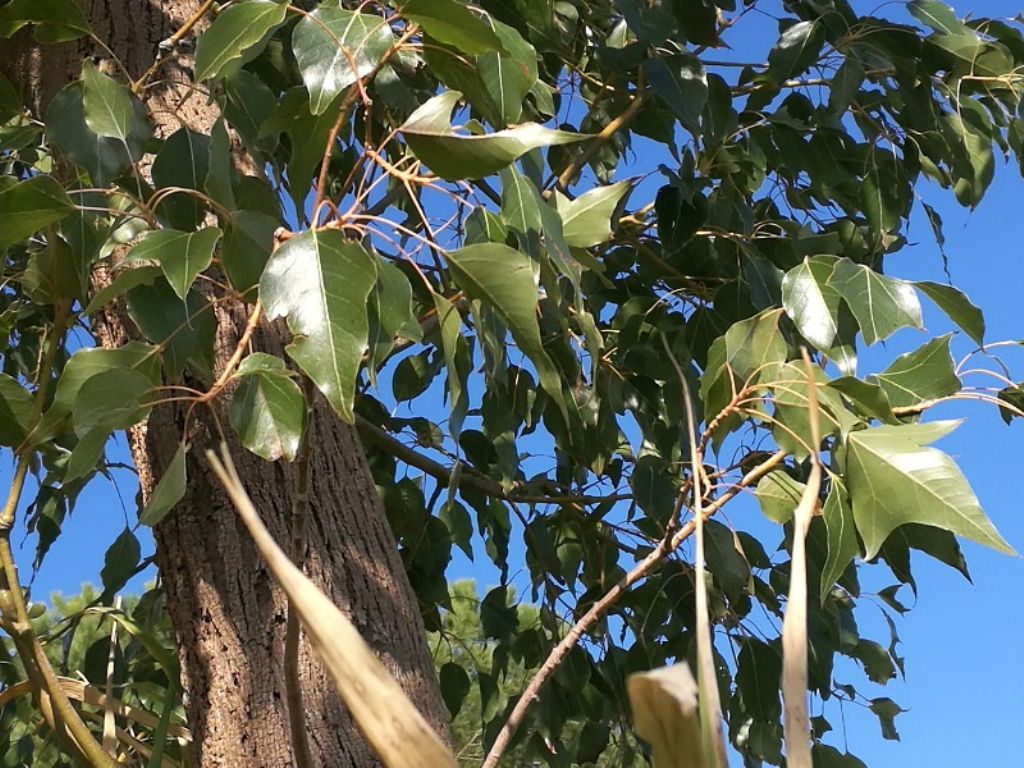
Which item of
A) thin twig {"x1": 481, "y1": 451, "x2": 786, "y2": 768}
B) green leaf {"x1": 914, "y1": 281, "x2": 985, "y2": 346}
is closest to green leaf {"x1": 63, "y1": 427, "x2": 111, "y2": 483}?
thin twig {"x1": 481, "y1": 451, "x2": 786, "y2": 768}

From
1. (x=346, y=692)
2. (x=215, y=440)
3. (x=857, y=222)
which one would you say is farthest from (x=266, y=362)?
(x=857, y=222)

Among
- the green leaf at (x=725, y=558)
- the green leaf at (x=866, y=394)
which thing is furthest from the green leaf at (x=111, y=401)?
the green leaf at (x=725, y=558)

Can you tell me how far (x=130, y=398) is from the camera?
835 mm

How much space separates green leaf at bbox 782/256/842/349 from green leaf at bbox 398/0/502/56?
0.37 meters

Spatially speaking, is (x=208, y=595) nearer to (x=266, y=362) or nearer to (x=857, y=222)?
(x=266, y=362)

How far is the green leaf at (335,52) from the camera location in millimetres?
816

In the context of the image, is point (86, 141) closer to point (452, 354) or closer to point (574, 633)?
point (452, 354)

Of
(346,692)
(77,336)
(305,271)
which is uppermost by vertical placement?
(77,336)

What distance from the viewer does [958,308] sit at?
1.03 meters

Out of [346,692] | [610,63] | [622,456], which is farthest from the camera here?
[622,456]

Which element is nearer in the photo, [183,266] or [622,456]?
[183,266]

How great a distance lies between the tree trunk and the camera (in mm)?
1067

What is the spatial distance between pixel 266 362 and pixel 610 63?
69 centimetres

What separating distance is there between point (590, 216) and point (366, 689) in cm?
75
